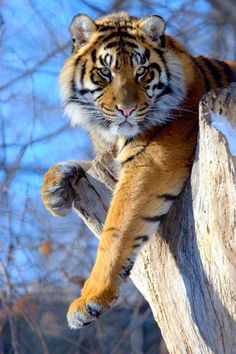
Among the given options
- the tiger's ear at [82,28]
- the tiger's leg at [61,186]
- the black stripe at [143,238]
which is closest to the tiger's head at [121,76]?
the tiger's ear at [82,28]

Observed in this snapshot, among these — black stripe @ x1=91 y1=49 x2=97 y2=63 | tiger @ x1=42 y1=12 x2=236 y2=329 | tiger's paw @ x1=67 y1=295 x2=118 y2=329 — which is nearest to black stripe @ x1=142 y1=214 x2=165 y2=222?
tiger @ x1=42 y1=12 x2=236 y2=329

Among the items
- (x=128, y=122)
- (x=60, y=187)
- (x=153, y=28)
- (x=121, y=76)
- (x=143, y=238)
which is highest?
(x=153, y=28)

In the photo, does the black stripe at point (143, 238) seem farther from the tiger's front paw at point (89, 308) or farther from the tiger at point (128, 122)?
the tiger's front paw at point (89, 308)

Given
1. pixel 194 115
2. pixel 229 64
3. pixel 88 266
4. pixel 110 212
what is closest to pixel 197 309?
pixel 110 212

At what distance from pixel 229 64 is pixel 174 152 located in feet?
1.64

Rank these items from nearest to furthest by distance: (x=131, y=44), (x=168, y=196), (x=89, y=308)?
(x=89, y=308), (x=168, y=196), (x=131, y=44)

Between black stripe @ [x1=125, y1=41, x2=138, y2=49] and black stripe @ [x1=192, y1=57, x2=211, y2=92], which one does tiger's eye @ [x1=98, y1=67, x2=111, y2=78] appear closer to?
black stripe @ [x1=125, y1=41, x2=138, y2=49]

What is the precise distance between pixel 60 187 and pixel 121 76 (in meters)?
0.36

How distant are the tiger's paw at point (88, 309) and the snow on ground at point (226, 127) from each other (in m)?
0.46

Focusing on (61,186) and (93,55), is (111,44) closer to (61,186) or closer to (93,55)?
(93,55)

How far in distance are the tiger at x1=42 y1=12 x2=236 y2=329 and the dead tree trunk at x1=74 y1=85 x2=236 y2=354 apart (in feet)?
0.20

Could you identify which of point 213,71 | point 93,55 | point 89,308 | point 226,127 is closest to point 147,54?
point 93,55

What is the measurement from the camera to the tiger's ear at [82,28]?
1901mm

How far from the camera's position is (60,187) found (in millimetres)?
1982
